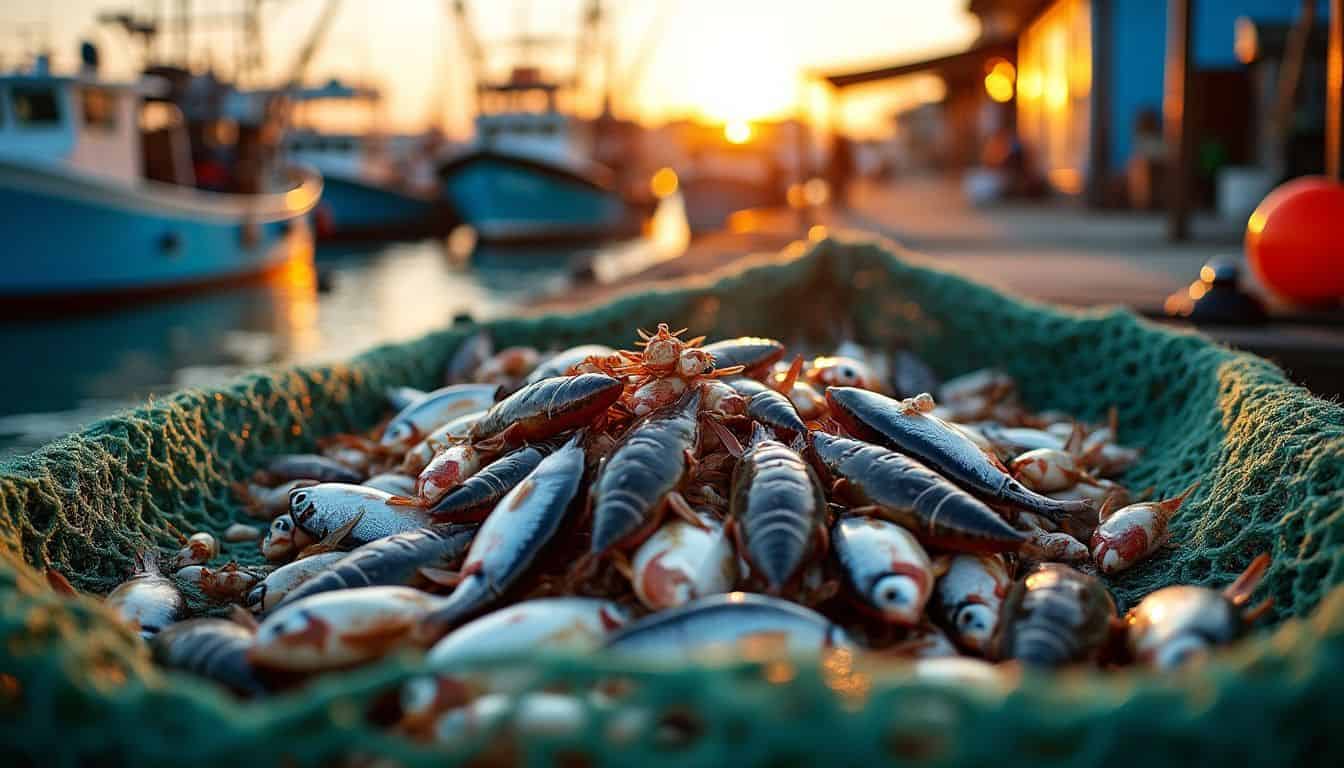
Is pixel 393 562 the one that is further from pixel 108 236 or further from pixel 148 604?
pixel 108 236

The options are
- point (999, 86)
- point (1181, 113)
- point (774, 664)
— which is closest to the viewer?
point (774, 664)

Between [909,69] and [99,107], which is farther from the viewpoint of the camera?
[909,69]

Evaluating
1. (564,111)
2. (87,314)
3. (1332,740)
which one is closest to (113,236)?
(87,314)

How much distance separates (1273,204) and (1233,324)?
1.03m

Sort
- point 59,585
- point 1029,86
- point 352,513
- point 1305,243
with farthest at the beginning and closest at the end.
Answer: point 1029,86, point 1305,243, point 352,513, point 59,585

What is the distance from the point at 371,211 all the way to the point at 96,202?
23654mm

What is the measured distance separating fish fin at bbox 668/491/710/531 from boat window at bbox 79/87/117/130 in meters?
19.1

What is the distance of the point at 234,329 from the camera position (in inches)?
691

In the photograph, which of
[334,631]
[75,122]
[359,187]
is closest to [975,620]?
[334,631]

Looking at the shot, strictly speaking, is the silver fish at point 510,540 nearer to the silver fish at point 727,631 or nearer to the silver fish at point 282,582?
the silver fish at point 727,631

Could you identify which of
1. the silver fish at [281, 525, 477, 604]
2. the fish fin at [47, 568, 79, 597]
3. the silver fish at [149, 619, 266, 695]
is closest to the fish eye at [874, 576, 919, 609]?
the silver fish at [281, 525, 477, 604]

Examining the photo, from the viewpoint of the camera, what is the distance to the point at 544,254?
114ft

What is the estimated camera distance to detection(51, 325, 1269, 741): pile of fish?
73.7 inches

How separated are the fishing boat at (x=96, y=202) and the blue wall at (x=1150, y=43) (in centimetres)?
1591
